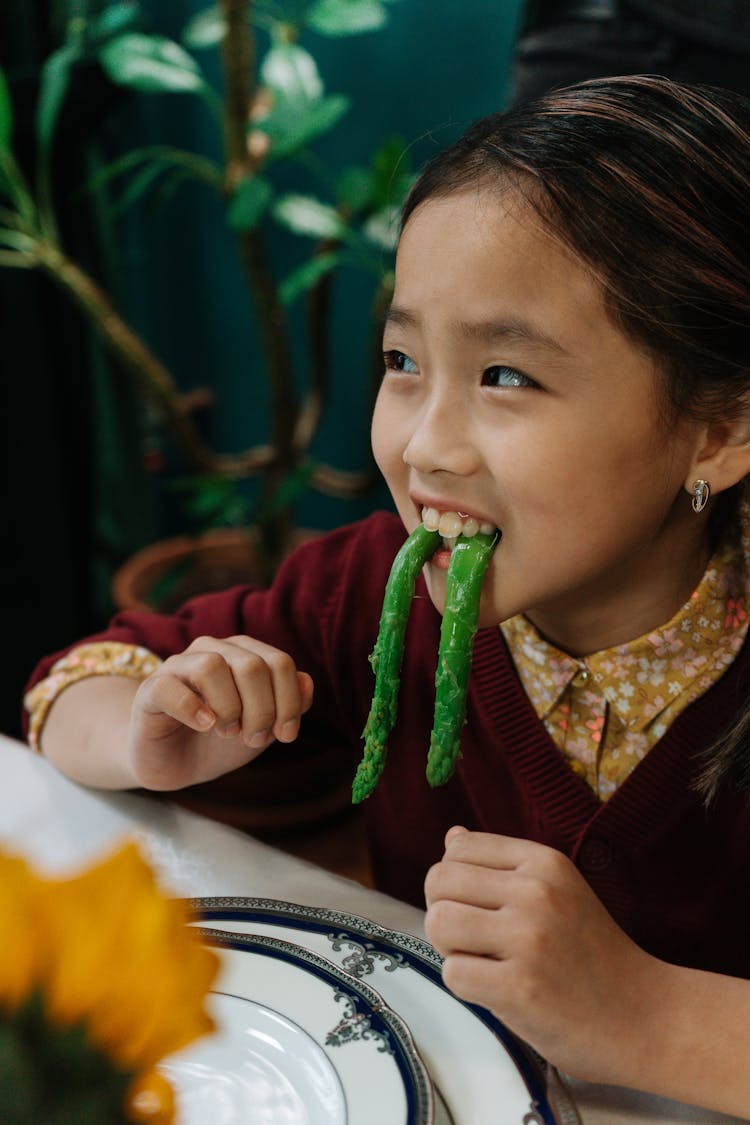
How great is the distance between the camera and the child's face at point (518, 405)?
29.8 inches

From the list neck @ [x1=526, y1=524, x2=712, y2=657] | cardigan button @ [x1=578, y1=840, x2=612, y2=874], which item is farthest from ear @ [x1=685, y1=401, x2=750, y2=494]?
cardigan button @ [x1=578, y1=840, x2=612, y2=874]

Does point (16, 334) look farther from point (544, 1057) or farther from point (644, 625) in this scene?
point (544, 1057)

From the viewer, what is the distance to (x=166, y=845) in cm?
89

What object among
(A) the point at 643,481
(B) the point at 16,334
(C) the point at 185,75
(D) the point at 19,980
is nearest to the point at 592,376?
(A) the point at 643,481

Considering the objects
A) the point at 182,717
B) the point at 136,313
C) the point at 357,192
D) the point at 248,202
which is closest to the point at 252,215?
the point at 248,202

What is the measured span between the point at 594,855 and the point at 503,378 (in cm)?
42

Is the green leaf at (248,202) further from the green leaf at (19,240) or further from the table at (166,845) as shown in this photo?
the table at (166,845)

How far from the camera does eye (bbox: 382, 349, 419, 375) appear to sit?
833mm

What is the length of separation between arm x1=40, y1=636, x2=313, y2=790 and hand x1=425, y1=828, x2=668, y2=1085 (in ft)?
0.65

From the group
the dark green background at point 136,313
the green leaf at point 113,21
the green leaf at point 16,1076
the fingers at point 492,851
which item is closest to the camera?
the green leaf at point 16,1076

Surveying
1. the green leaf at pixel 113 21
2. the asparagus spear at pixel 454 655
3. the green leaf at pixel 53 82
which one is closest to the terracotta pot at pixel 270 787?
the asparagus spear at pixel 454 655

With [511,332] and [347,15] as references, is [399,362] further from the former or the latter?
[347,15]

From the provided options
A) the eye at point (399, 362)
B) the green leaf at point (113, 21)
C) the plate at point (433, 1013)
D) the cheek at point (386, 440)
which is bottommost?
the plate at point (433, 1013)

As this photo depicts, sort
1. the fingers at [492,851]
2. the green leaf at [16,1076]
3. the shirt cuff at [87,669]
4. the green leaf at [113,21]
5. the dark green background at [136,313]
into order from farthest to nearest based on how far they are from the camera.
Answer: the dark green background at [136,313], the green leaf at [113,21], the shirt cuff at [87,669], the fingers at [492,851], the green leaf at [16,1076]
